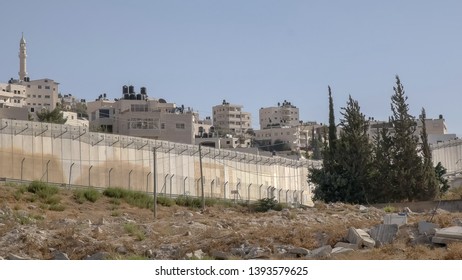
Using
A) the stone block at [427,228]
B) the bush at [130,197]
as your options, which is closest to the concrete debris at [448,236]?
the stone block at [427,228]

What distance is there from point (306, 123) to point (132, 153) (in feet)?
389

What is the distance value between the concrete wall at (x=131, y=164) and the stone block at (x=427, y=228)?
33.1 m

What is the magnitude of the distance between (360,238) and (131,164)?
38218 millimetres

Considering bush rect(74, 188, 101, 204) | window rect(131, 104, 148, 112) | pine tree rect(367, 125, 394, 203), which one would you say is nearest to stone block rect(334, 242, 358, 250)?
pine tree rect(367, 125, 394, 203)

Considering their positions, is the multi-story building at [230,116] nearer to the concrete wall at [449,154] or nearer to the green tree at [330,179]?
the concrete wall at [449,154]

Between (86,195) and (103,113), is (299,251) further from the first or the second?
(103,113)

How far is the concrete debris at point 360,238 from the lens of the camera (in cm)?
2094

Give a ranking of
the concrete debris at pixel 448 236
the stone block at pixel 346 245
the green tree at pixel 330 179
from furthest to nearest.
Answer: the green tree at pixel 330 179
the stone block at pixel 346 245
the concrete debris at pixel 448 236

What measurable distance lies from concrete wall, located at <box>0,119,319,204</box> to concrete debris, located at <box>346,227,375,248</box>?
32735mm

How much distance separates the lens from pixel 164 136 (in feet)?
297

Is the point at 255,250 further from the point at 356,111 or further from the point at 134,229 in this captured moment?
the point at 356,111

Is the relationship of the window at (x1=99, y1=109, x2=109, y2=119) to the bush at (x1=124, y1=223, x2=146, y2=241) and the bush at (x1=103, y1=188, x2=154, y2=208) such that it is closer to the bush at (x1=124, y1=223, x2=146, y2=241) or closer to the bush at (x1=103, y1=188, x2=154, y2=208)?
the bush at (x1=103, y1=188, x2=154, y2=208)
